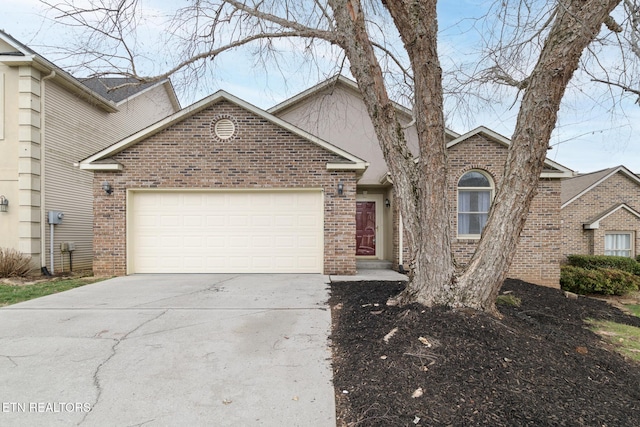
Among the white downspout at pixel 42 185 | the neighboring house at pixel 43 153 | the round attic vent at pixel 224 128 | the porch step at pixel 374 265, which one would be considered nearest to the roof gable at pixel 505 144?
the porch step at pixel 374 265

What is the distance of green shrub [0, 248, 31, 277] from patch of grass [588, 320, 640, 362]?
12.2 m

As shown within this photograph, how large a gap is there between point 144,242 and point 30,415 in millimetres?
6564

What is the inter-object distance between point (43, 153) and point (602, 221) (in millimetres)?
20657

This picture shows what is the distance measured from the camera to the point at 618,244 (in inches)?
592

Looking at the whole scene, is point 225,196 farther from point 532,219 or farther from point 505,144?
point 532,219

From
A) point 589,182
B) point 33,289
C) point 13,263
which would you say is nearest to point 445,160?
point 33,289

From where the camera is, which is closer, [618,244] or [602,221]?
[602,221]

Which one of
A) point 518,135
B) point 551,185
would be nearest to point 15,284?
point 518,135

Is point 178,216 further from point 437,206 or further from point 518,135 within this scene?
point 518,135

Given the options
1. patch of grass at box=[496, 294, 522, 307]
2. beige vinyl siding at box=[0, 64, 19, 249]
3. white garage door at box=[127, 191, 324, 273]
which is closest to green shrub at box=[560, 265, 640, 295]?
patch of grass at box=[496, 294, 522, 307]

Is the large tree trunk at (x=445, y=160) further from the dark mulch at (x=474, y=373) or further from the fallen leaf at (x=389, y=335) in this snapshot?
the fallen leaf at (x=389, y=335)

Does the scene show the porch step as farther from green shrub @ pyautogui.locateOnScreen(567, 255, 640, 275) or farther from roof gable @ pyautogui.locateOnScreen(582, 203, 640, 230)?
roof gable @ pyautogui.locateOnScreen(582, 203, 640, 230)

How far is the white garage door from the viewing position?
8844mm

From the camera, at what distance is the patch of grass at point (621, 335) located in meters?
4.28
